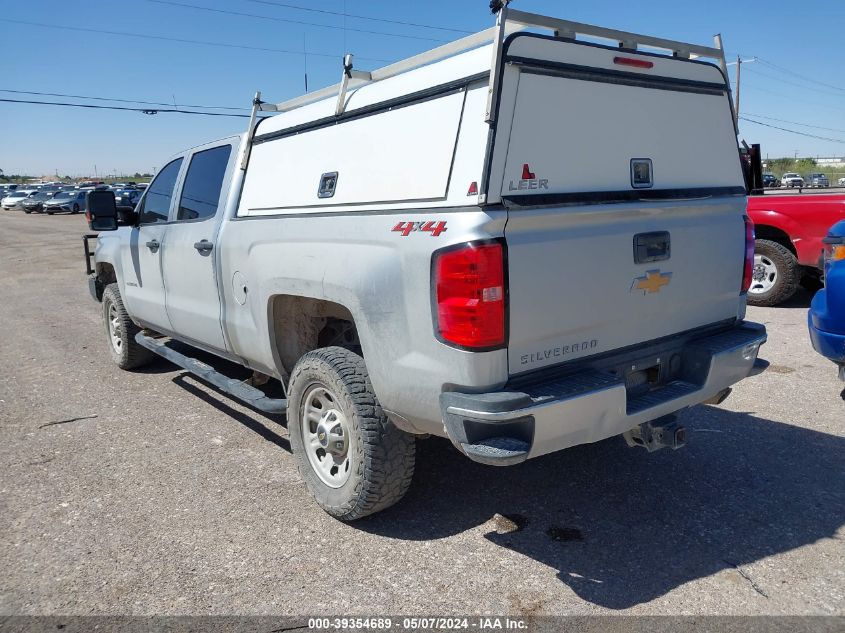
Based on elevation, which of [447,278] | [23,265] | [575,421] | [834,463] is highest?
[447,278]

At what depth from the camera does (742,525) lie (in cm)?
357

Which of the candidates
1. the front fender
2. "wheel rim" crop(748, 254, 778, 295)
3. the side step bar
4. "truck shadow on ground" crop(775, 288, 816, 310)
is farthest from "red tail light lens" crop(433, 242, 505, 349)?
"truck shadow on ground" crop(775, 288, 816, 310)

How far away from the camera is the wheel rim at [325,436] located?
12.0 ft

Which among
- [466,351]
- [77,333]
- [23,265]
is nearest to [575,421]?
[466,351]

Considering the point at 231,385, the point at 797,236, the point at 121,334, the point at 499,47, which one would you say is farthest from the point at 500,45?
the point at 797,236

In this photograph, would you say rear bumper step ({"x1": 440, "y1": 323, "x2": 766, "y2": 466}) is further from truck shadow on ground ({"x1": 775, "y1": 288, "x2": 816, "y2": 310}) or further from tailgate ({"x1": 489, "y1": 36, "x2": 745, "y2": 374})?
truck shadow on ground ({"x1": 775, "y1": 288, "x2": 816, "y2": 310})

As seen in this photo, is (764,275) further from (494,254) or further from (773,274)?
(494,254)

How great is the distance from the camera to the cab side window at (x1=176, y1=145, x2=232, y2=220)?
4.79m

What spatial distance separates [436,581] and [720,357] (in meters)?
1.81

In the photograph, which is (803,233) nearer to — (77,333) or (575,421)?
(575,421)

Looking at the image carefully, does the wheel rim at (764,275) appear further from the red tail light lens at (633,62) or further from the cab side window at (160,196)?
the cab side window at (160,196)

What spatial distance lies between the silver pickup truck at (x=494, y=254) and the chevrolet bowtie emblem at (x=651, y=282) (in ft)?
0.07

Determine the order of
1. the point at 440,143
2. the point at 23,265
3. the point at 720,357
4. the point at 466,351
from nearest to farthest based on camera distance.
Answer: the point at 466,351 → the point at 440,143 → the point at 720,357 → the point at 23,265

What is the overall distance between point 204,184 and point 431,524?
2.93m
